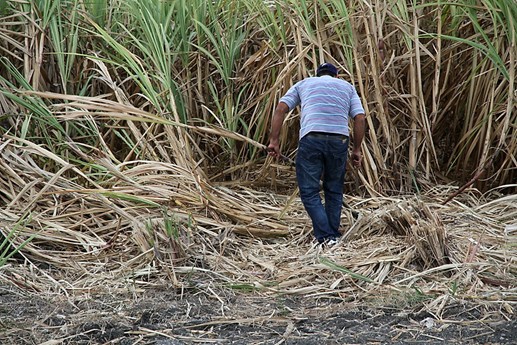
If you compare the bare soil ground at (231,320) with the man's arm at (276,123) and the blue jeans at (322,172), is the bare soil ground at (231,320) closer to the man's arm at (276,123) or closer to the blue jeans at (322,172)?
the blue jeans at (322,172)

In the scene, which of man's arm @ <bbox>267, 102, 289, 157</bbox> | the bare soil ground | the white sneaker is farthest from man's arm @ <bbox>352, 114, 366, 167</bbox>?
the bare soil ground

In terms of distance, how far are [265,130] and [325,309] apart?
285 cm

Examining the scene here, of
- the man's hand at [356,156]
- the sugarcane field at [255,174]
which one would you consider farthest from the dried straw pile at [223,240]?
the man's hand at [356,156]

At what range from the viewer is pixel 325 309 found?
12.8 feet

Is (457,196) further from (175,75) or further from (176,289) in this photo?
(176,289)

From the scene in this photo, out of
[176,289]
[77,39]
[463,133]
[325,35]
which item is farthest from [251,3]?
[176,289]

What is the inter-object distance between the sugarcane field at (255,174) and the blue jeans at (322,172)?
15mm

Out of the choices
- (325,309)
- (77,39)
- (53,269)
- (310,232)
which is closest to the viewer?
(325,309)

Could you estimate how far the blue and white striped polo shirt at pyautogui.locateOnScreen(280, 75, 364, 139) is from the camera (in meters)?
5.34

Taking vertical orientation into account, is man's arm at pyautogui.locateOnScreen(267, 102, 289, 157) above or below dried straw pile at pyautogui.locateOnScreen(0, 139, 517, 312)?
above

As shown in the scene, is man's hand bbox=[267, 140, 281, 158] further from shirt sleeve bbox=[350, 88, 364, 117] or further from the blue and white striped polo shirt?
shirt sleeve bbox=[350, 88, 364, 117]

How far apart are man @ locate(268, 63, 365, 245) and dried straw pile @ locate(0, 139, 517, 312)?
21 centimetres

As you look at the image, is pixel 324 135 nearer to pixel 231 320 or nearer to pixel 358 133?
pixel 358 133

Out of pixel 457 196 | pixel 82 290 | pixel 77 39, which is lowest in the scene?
pixel 457 196
